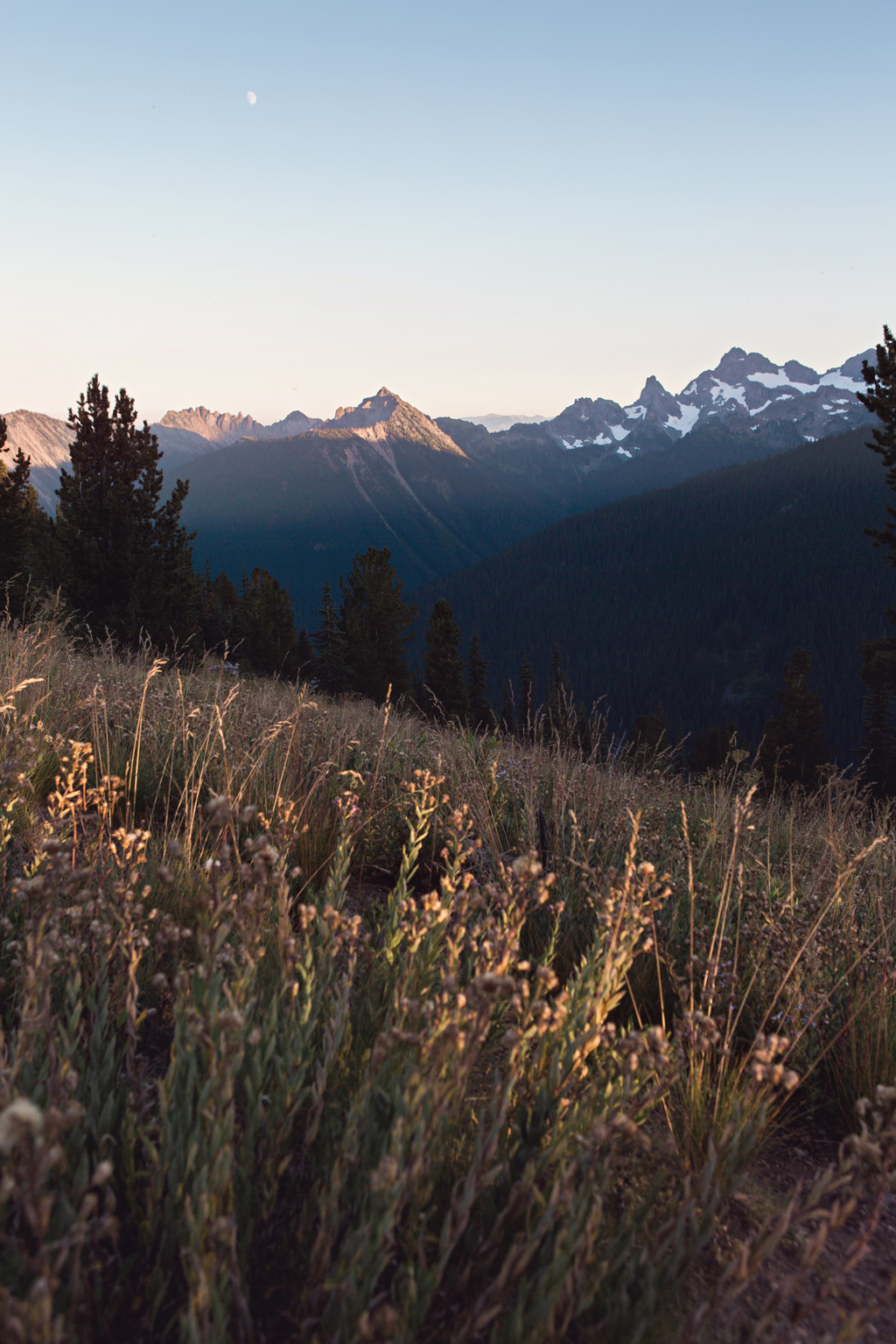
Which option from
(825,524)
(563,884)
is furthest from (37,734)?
(825,524)

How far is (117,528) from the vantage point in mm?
20703

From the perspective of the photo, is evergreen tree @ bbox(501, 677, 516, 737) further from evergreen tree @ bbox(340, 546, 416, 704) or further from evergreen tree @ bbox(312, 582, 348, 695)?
evergreen tree @ bbox(312, 582, 348, 695)

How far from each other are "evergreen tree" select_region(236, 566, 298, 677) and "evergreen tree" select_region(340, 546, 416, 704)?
12.7 ft

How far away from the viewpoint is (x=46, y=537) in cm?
2858

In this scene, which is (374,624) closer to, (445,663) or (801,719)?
(445,663)

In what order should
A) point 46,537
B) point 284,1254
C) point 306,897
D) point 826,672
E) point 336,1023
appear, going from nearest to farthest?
1. point 284,1254
2. point 336,1023
3. point 306,897
4. point 46,537
5. point 826,672

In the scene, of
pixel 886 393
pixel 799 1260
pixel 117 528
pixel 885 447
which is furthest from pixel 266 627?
pixel 799 1260

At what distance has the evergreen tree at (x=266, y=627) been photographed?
137 ft

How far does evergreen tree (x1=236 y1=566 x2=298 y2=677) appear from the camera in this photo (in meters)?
41.6

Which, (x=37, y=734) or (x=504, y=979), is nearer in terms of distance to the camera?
(x=504, y=979)

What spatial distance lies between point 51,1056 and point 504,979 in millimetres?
759

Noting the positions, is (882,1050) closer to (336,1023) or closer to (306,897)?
(336,1023)

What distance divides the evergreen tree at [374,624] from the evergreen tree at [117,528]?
16727mm

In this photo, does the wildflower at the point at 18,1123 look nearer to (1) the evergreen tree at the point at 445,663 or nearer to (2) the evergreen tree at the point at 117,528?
(2) the evergreen tree at the point at 117,528
